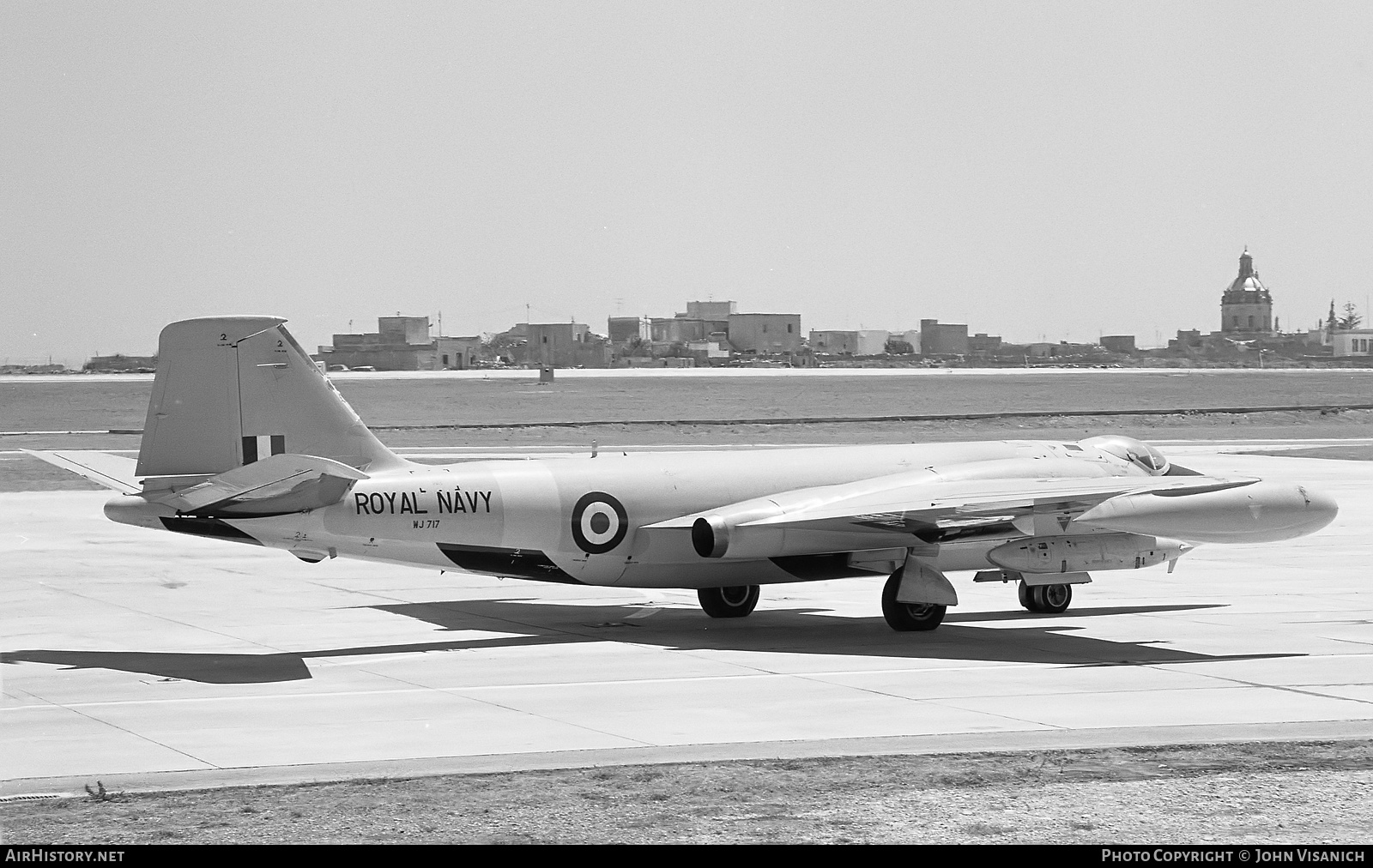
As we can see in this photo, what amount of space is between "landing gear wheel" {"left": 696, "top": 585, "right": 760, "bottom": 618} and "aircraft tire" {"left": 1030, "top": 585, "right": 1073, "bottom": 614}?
4.51 metres

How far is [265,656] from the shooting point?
21.9 metres

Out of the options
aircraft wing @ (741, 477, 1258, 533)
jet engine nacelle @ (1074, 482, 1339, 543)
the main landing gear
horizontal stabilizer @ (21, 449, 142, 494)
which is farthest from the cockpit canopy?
horizontal stabilizer @ (21, 449, 142, 494)

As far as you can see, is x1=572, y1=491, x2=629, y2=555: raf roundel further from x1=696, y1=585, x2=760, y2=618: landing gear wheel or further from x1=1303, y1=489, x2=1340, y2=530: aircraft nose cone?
x1=1303, y1=489, x2=1340, y2=530: aircraft nose cone

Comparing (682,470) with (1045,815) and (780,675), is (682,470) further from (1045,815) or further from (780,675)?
(1045,815)

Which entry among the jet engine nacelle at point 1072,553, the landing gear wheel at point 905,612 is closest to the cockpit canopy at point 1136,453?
the jet engine nacelle at point 1072,553

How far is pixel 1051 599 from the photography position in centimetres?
2608

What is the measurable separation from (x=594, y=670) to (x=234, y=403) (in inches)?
247

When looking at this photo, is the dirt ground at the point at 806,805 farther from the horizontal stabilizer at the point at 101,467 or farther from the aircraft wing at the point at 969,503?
the horizontal stabilizer at the point at 101,467

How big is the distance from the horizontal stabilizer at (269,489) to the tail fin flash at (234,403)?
1.54 feet

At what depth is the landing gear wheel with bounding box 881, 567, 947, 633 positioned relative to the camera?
23.8 meters

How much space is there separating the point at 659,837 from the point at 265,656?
11.5 meters

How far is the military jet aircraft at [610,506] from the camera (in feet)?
71.7

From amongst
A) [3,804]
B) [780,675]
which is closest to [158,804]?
[3,804]

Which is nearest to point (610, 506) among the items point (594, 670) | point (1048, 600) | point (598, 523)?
point (598, 523)
